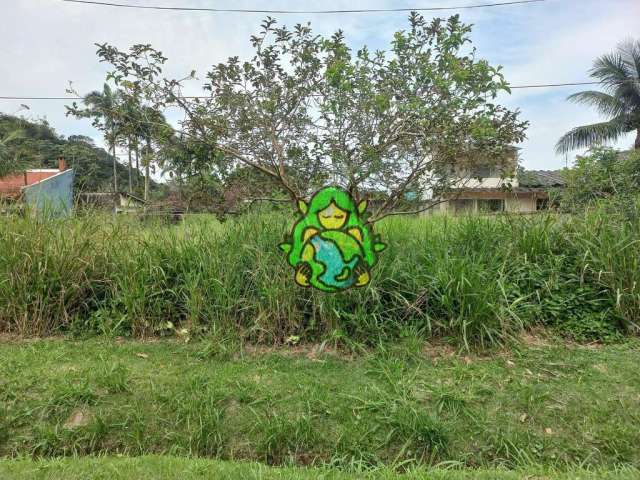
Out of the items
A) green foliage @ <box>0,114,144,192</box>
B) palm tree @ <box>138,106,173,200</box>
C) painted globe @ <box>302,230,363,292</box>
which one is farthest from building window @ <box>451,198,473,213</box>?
green foliage @ <box>0,114,144,192</box>

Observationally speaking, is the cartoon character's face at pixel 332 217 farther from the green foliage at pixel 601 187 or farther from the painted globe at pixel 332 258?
the green foliage at pixel 601 187

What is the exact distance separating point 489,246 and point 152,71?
3953mm

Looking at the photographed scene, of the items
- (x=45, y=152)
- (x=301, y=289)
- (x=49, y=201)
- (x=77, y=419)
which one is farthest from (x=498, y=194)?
(x=45, y=152)

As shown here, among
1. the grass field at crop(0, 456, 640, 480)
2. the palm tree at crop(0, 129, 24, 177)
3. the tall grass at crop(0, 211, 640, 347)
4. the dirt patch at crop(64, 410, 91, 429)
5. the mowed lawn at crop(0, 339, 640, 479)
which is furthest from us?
the palm tree at crop(0, 129, 24, 177)

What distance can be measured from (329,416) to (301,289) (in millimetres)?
1169

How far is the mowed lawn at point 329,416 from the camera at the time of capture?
219 centimetres

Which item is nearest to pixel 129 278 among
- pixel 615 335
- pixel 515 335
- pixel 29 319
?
pixel 29 319

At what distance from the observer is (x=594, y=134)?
16.1m

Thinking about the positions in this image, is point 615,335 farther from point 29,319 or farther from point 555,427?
point 29,319

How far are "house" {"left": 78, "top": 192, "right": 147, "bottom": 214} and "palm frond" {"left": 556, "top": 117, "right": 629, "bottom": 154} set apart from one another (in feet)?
57.3

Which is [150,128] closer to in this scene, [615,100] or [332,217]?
[332,217]

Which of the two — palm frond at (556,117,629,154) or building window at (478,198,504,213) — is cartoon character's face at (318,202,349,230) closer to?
building window at (478,198,504,213)

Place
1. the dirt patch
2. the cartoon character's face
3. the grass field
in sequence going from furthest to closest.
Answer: the cartoon character's face, the dirt patch, the grass field

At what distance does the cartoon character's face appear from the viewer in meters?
2.64
